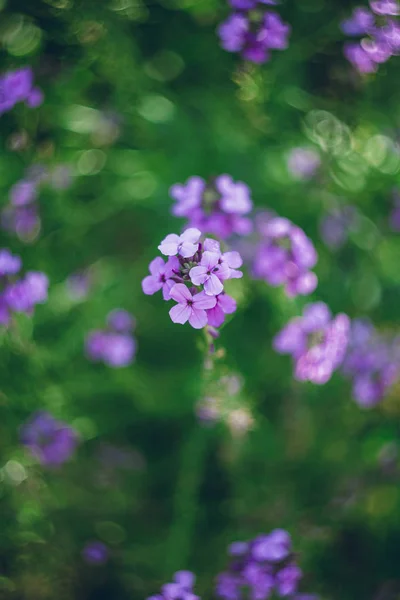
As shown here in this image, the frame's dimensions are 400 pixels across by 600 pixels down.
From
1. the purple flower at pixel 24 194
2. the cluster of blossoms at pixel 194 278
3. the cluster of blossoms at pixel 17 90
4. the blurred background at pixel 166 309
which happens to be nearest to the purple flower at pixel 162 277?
the cluster of blossoms at pixel 194 278

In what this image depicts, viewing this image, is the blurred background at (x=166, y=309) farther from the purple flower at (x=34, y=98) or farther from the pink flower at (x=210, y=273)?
the pink flower at (x=210, y=273)

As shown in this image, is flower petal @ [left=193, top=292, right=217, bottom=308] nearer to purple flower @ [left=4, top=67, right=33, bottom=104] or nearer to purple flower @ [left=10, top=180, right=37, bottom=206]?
purple flower @ [left=4, top=67, right=33, bottom=104]

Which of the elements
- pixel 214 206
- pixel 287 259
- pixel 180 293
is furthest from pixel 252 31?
pixel 180 293

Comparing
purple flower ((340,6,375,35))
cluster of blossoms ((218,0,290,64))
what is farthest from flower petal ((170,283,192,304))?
purple flower ((340,6,375,35))

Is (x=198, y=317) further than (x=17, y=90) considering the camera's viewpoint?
No

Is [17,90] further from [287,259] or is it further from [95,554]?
[95,554]

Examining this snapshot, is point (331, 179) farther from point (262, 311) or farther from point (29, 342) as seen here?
point (29, 342)

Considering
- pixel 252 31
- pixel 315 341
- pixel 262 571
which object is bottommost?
pixel 262 571
